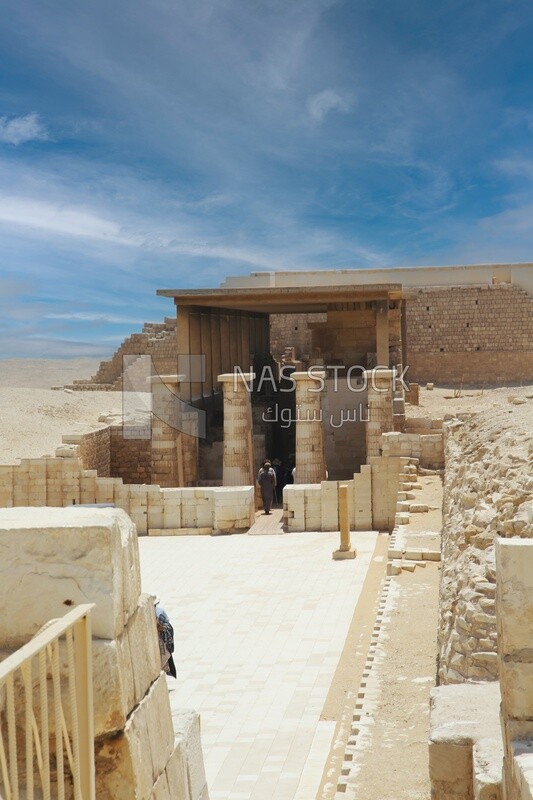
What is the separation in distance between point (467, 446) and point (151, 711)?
→ 34.6 ft

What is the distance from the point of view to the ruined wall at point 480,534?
19.7 feet

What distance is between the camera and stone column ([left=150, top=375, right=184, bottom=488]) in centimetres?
2097

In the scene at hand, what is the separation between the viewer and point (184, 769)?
4.18 metres

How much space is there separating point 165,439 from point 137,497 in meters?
3.33

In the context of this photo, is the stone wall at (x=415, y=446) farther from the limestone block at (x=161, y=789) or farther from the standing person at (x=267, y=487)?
the limestone block at (x=161, y=789)

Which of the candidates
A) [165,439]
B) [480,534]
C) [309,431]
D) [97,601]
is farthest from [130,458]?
[97,601]

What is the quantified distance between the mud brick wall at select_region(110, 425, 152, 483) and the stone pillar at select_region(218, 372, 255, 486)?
3696 mm

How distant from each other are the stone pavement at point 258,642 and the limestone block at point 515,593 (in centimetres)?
349

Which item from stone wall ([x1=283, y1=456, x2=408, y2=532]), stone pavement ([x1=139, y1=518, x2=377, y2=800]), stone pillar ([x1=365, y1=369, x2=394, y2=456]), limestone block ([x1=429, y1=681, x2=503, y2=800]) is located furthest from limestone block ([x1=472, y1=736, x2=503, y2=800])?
Answer: stone pillar ([x1=365, y1=369, x2=394, y2=456])

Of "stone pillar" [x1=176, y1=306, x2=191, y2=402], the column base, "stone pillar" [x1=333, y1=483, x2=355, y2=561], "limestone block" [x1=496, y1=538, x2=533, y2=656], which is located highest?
"stone pillar" [x1=176, y1=306, x2=191, y2=402]

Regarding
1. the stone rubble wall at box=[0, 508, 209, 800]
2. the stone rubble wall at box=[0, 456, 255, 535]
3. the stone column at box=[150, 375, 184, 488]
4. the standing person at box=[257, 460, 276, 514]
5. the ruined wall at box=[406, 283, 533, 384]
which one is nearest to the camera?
the stone rubble wall at box=[0, 508, 209, 800]

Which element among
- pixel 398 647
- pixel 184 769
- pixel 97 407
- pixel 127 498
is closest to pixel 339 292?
→ pixel 127 498

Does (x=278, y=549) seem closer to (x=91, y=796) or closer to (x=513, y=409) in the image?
(x=513, y=409)

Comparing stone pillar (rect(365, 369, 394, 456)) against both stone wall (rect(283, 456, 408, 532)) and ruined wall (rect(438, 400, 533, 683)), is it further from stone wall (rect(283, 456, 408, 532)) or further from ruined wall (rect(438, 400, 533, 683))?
ruined wall (rect(438, 400, 533, 683))
